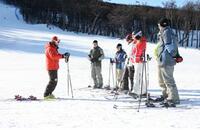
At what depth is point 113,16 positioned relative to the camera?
61.1 metres

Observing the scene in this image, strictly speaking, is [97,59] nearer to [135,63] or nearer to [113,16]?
[135,63]

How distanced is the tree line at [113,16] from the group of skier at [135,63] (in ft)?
139

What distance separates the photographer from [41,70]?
955 inches

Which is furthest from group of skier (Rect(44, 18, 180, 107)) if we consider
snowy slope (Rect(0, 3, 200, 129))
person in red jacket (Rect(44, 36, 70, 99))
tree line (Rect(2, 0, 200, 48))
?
tree line (Rect(2, 0, 200, 48))

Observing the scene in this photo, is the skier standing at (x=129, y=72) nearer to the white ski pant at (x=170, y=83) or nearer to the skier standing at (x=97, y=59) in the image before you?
the skier standing at (x=97, y=59)

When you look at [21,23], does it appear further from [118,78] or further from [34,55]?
[118,78]

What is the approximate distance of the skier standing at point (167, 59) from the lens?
11383 millimetres

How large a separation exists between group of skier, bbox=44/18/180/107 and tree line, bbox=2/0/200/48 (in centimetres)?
4247

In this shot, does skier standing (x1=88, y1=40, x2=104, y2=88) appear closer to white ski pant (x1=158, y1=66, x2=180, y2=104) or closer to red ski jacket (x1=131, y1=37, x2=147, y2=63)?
red ski jacket (x1=131, y1=37, x2=147, y2=63)

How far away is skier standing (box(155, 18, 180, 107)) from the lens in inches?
448

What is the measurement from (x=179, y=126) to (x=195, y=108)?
89.5 inches

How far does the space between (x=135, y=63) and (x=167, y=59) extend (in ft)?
6.58

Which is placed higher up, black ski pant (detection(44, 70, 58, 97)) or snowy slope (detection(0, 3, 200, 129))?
black ski pant (detection(44, 70, 58, 97))

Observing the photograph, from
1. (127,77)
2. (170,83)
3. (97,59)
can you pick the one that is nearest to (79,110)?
(170,83)
